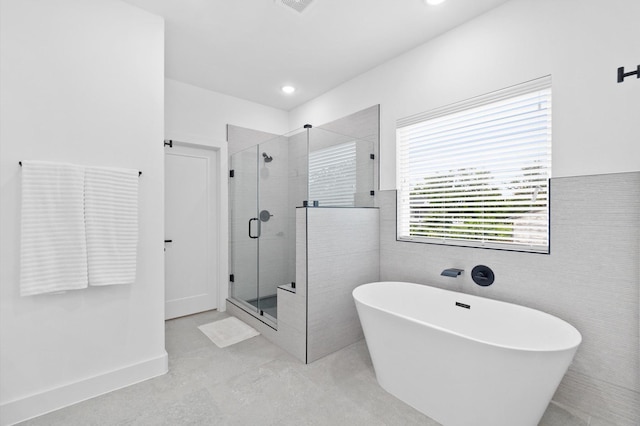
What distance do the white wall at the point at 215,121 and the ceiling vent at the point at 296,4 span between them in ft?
5.85

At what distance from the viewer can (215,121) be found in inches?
139

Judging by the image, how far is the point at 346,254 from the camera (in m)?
2.61

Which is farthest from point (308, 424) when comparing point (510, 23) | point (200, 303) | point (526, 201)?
point (510, 23)

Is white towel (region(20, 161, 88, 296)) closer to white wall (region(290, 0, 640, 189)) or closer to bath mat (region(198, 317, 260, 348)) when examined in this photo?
bath mat (region(198, 317, 260, 348))

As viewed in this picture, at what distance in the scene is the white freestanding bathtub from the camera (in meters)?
1.37

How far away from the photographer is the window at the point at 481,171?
197 cm

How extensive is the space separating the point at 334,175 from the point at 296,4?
136cm

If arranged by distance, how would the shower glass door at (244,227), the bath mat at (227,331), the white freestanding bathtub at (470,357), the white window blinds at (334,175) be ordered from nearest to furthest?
the white freestanding bathtub at (470,357) < the white window blinds at (334,175) < the bath mat at (227,331) < the shower glass door at (244,227)

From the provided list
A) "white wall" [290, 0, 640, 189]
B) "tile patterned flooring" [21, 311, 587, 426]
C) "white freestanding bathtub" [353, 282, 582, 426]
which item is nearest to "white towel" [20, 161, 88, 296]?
"tile patterned flooring" [21, 311, 587, 426]

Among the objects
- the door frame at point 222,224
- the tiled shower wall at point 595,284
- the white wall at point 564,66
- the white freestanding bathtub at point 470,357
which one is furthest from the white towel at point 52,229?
the tiled shower wall at point 595,284

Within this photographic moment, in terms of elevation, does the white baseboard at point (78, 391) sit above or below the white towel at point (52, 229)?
below

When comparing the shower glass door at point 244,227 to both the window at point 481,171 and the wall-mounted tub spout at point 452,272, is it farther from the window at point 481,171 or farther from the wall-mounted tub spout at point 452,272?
the wall-mounted tub spout at point 452,272

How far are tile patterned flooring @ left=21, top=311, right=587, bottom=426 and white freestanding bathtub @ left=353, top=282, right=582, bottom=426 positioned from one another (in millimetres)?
179

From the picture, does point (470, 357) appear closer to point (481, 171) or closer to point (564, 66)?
point (481, 171)
